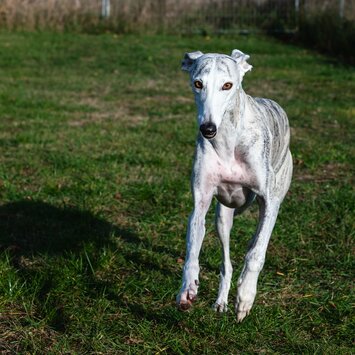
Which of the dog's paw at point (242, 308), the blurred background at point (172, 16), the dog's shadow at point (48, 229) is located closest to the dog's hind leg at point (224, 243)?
the dog's paw at point (242, 308)

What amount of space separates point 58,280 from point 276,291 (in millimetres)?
1372

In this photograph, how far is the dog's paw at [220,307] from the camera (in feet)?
14.6

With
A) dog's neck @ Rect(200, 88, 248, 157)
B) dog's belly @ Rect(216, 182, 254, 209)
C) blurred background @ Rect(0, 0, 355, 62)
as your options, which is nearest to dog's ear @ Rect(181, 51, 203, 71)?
dog's neck @ Rect(200, 88, 248, 157)

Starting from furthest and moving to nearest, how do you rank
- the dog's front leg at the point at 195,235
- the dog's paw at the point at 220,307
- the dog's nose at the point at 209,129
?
the dog's paw at the point at 220,307 < the dog's front leg at the point at 195,235 < the dog's nose at the point at 209,129

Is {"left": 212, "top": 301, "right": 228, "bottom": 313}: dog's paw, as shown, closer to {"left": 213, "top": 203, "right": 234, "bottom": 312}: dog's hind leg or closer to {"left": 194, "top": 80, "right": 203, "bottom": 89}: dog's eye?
{"left": 213, "top": 203, "right": 234, "bottom": 312}: dog's hind leg

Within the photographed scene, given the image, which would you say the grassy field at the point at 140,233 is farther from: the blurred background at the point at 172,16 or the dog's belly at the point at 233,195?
the blurred background at the point at 172,16

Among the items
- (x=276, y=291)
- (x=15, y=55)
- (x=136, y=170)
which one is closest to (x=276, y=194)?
(x=276, y=291)

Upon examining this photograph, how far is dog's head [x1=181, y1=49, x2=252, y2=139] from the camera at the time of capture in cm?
371

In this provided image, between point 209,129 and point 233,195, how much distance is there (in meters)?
0.71

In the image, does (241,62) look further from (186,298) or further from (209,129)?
(186,298)

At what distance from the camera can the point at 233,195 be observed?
4242 mm

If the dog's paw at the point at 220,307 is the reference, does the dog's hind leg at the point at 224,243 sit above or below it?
above

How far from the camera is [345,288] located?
15.9 ft

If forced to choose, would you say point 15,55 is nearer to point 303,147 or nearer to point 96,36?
point 96,36
